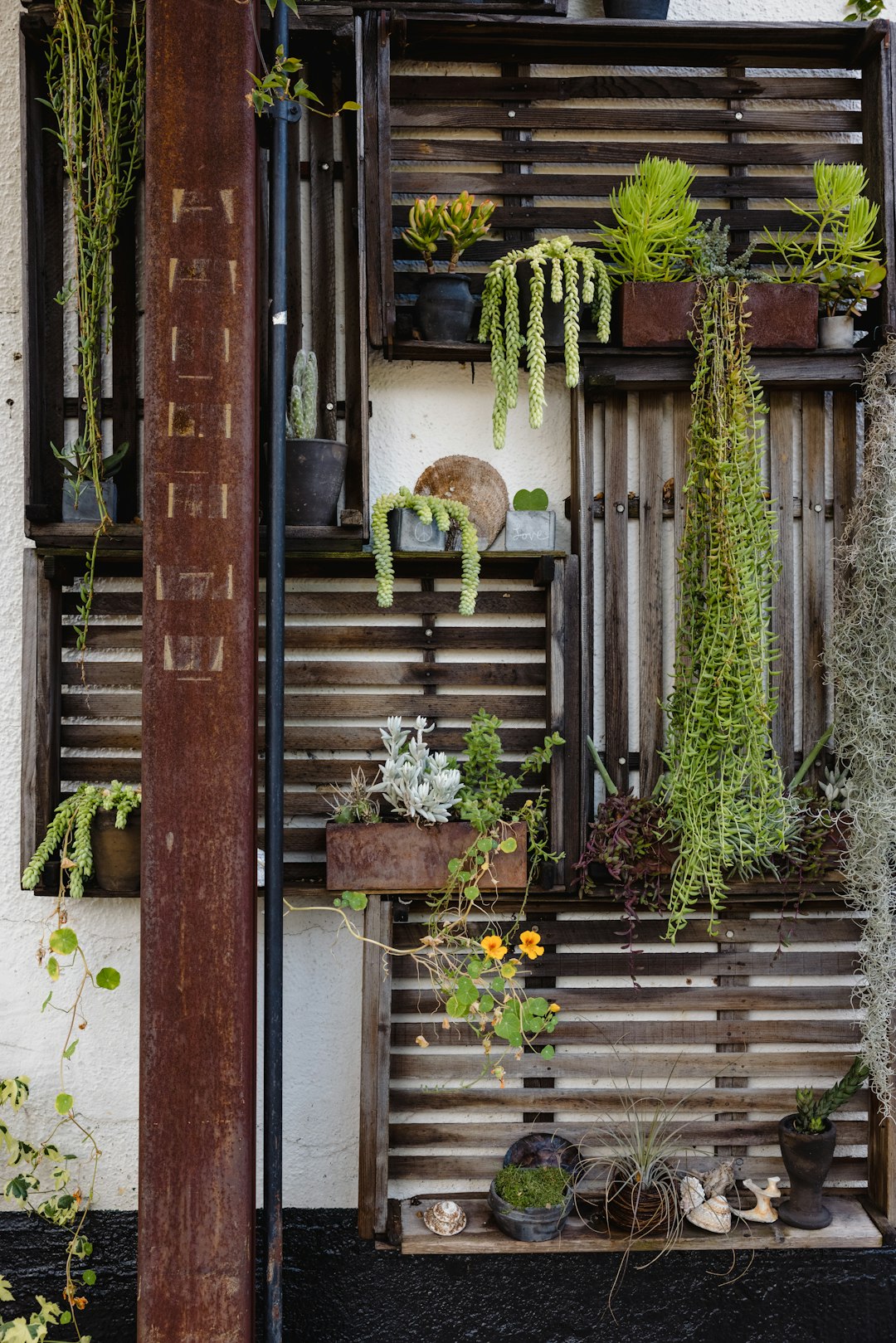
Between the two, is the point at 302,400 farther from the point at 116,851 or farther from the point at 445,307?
the point at 116,851

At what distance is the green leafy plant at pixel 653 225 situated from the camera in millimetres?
2217

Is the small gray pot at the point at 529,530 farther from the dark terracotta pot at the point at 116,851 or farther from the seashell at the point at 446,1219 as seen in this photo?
the seashell at the point at 446,1219

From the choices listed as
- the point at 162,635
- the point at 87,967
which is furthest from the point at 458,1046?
the point at 162,635

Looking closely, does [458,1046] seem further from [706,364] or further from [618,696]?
[706,364]

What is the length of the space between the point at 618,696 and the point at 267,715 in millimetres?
Answer: 881

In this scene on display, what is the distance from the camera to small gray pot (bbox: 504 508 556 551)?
7.61 ft

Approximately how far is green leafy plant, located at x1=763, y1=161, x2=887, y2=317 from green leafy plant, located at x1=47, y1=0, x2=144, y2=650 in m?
1.54

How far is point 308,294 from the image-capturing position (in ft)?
7.90

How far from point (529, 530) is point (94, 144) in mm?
1300

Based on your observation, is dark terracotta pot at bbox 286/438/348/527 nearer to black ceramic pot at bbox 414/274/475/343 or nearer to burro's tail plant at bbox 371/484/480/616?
burro's tail plant at bbox 371/484/480/616

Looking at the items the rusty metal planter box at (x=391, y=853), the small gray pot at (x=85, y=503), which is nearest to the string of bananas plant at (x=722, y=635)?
the rusty metal planter box at (x=391, y=853)

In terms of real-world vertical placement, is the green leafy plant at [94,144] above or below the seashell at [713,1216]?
above

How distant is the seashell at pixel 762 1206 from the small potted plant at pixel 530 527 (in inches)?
63.6

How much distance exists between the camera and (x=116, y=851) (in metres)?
2.17
